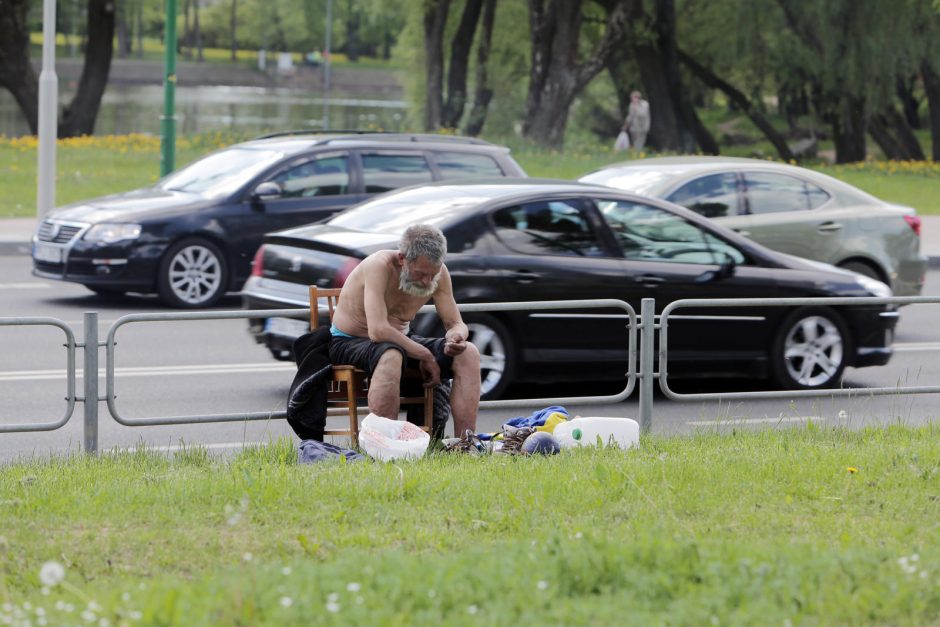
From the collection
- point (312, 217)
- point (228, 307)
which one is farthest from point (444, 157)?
point (228, 307)

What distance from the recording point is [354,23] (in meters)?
131

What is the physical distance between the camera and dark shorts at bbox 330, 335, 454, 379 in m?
7.60

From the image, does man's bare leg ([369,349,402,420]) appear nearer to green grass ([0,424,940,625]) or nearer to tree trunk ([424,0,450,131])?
green grass ([0,424,940,625])

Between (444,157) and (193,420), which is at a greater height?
(444,157)

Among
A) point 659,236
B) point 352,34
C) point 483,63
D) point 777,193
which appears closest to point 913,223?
point 777,193

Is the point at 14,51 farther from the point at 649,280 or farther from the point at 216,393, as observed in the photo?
the point at 649,280

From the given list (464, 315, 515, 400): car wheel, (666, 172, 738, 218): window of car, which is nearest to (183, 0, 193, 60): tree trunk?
(666, 172, 738, 218): window of car

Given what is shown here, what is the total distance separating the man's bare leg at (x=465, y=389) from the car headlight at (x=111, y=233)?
706 cm

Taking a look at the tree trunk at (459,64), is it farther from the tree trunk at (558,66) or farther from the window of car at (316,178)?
the window of car at (316,178)

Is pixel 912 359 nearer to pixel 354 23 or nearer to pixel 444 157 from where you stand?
pixel 444 157

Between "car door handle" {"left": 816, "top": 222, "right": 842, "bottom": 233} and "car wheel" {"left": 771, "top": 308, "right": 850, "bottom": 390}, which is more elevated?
"car door handle" {"left": 816, "top": 222, "right": 842, "bottom": 233}

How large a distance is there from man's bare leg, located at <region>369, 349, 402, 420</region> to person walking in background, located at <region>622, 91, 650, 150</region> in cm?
2686

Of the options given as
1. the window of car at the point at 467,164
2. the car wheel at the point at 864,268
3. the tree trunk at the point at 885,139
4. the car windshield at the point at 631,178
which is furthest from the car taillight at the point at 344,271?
Result: the tree trunk at the point at 885,139

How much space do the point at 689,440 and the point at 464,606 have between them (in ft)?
12.4
